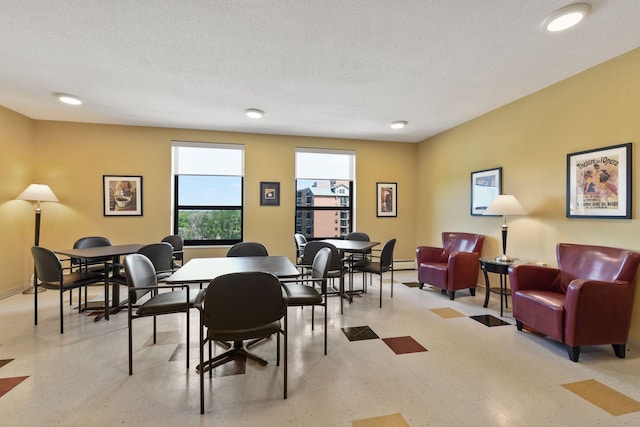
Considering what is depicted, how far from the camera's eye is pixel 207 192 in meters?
5.50

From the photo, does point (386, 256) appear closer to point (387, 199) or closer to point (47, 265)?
point (387, 199)

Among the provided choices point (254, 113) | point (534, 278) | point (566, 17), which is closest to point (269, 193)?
point (254, 113)

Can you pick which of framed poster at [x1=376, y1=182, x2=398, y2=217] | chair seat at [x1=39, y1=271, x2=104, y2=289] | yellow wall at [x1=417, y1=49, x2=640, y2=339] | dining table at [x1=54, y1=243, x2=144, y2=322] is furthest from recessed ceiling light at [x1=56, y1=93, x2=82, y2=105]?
yellow wall at [x1=417, y1=49, x2=640, y2=339]

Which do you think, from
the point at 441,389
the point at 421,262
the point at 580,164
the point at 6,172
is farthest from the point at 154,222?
the point at 580,164

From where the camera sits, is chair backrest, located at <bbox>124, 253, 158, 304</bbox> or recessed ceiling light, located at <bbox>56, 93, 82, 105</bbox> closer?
chair backrest, located at <bbox>124, 253, 158, 304</bbox>

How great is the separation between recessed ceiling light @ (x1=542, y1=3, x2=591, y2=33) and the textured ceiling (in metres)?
0.06

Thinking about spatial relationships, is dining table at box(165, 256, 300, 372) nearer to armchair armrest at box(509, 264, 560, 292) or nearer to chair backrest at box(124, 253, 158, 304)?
chair backrest at box(124, 253, 158, 304)

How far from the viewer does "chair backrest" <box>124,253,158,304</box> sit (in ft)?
7.47

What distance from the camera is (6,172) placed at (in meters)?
4.31

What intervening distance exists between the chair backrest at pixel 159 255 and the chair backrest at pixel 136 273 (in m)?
0.88

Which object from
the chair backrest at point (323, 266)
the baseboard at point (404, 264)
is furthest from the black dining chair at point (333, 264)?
the baseboard at point (404, 264)

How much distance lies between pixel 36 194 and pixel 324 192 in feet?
15.4

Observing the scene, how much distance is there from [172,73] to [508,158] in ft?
14.9

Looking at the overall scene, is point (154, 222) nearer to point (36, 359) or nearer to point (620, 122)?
point (36, 359)
